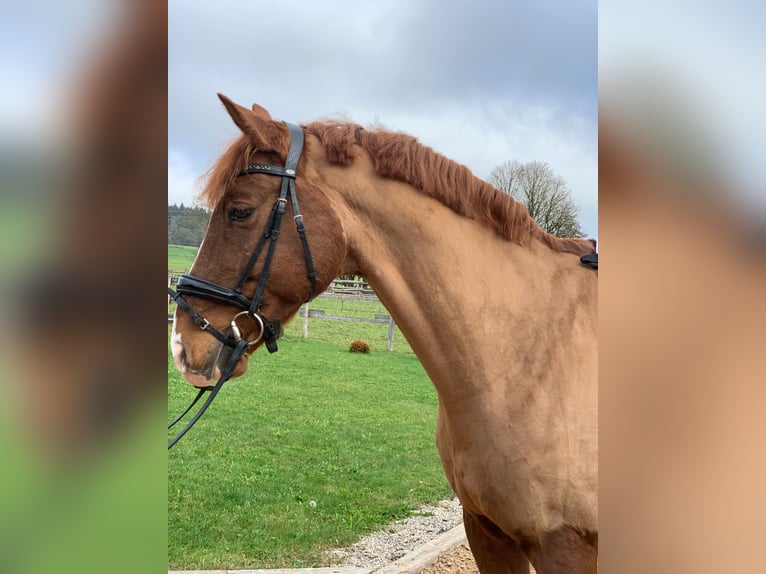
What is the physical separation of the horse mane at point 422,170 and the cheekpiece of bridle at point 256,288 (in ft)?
0.44

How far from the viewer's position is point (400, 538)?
13.6ft

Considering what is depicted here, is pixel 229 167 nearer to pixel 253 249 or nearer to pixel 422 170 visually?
pixel 253 249

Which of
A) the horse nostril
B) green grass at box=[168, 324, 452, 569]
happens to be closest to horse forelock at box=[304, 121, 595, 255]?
the horse nostril

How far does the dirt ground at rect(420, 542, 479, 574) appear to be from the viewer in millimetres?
3578

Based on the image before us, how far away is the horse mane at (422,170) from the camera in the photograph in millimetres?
1918

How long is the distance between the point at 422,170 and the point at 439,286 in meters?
0.43

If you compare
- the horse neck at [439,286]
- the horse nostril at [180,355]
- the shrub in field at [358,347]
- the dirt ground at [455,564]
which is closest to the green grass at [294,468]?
the dirt ground at [455,564]

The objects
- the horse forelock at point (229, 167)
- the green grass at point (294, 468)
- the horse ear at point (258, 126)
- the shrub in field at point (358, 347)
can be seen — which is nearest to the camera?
the horse ear at point (258, 126)

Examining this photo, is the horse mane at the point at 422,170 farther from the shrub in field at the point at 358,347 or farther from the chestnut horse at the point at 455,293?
the shrub in field at the point at 358,347

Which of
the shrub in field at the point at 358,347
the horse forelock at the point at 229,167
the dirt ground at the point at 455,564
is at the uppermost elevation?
the horse forelock at the point at 229,167
